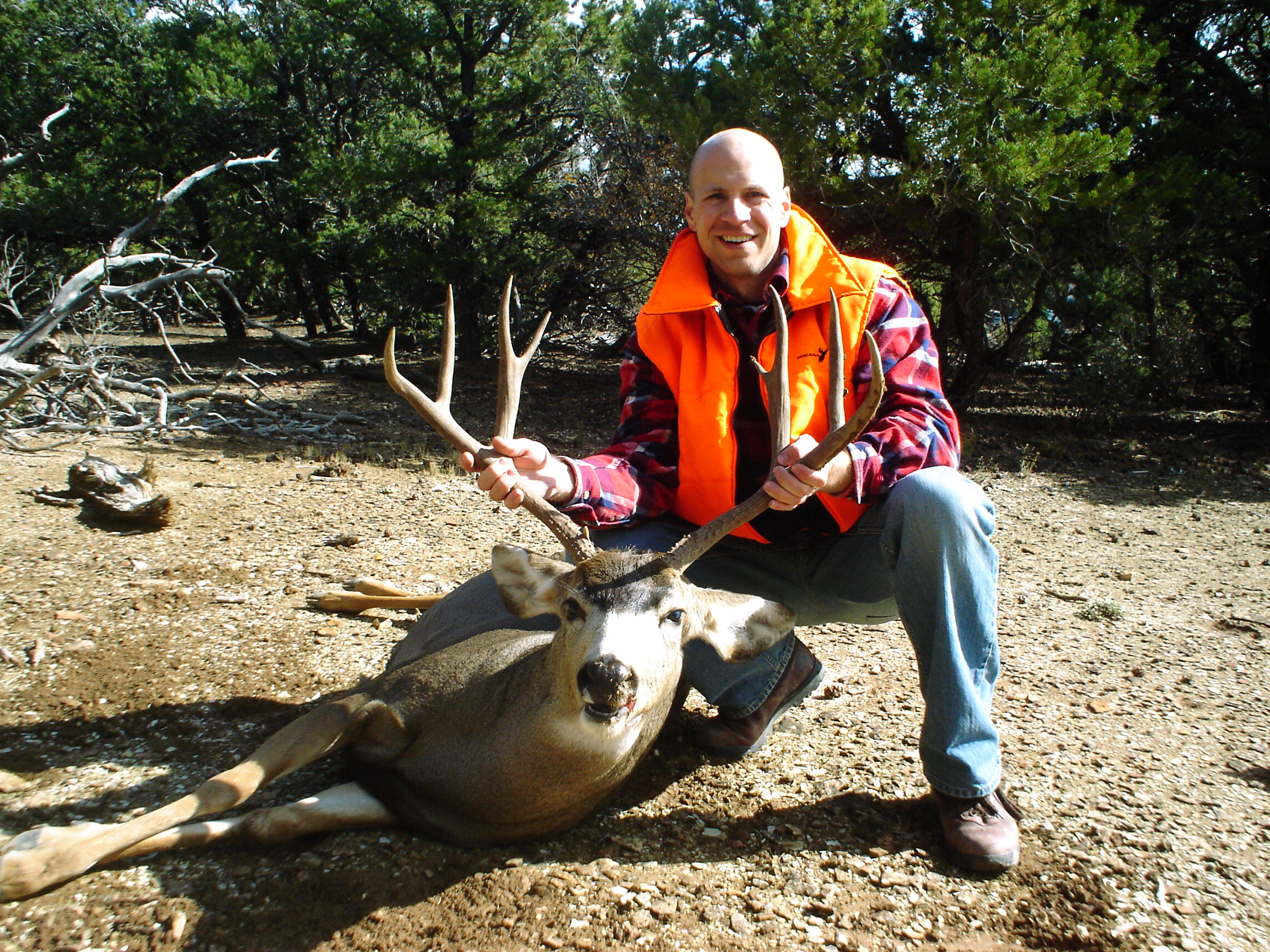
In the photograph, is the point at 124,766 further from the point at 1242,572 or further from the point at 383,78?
the point at 383,78

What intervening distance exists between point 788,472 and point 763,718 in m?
0.94

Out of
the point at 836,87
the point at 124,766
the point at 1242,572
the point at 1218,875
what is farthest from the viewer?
the point at 836,87

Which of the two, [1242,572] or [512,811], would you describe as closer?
[512,811]

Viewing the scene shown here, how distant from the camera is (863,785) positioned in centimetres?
262

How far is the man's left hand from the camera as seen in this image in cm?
224

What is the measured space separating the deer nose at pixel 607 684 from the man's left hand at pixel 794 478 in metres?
0.58

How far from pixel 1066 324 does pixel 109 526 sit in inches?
335

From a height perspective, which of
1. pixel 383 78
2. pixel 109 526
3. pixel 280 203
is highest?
pixel 383 78

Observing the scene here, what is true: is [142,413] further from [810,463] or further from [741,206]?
[810,463]

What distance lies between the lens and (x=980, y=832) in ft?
7.29

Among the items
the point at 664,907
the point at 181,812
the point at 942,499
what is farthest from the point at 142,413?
the point at 942,499

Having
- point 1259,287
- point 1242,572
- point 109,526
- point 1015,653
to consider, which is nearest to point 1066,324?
point 1259,287

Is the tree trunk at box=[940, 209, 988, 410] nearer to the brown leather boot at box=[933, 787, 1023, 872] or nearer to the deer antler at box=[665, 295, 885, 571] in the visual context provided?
the deer antler at box=[665, 295, 885, 571]

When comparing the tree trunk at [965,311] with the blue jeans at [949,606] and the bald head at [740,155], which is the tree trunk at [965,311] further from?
the blue jeans at [949,606]
